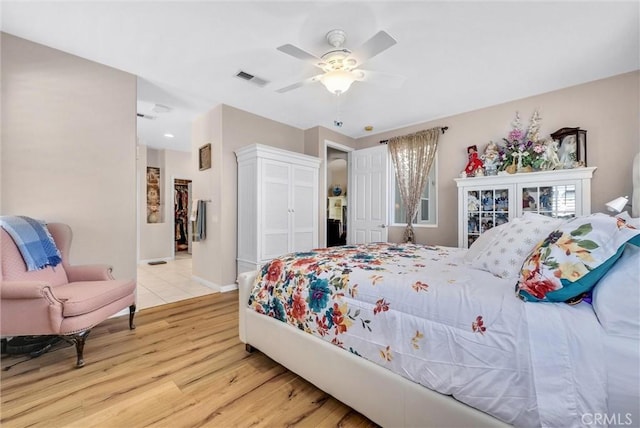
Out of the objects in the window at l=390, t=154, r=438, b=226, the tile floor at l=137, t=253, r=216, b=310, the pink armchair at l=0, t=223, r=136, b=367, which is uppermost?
the window at l=390, t=154, r=438, b=226

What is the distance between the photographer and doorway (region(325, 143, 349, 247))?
597 centimetres

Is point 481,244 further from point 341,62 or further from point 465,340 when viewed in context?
point 341,62

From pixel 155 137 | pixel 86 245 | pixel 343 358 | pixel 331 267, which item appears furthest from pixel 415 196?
pixel 155 137

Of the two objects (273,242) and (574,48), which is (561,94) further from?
(273,242)

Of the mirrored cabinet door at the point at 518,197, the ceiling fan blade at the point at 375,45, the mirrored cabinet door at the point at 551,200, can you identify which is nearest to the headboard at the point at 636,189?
the mirrored cabinet door at the point at 518,197

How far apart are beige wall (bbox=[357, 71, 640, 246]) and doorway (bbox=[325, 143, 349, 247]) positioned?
230cm

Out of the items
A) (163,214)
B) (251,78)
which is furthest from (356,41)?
(163,214)

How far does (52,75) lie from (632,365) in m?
4.30

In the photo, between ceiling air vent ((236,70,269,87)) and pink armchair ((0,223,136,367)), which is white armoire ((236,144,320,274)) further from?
pink armchair ((0,223,136,367))

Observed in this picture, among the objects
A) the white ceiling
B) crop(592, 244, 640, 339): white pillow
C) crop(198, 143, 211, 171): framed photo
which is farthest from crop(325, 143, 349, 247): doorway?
crop(592, 244, 640, 339): white pillow

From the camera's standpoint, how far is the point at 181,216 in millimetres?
7320

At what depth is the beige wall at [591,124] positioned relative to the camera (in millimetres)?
2834

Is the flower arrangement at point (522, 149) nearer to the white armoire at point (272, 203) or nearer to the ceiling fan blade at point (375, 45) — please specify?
the ceiling fan blade at point (375, 45)

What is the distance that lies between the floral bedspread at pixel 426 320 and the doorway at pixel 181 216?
20.3ft
